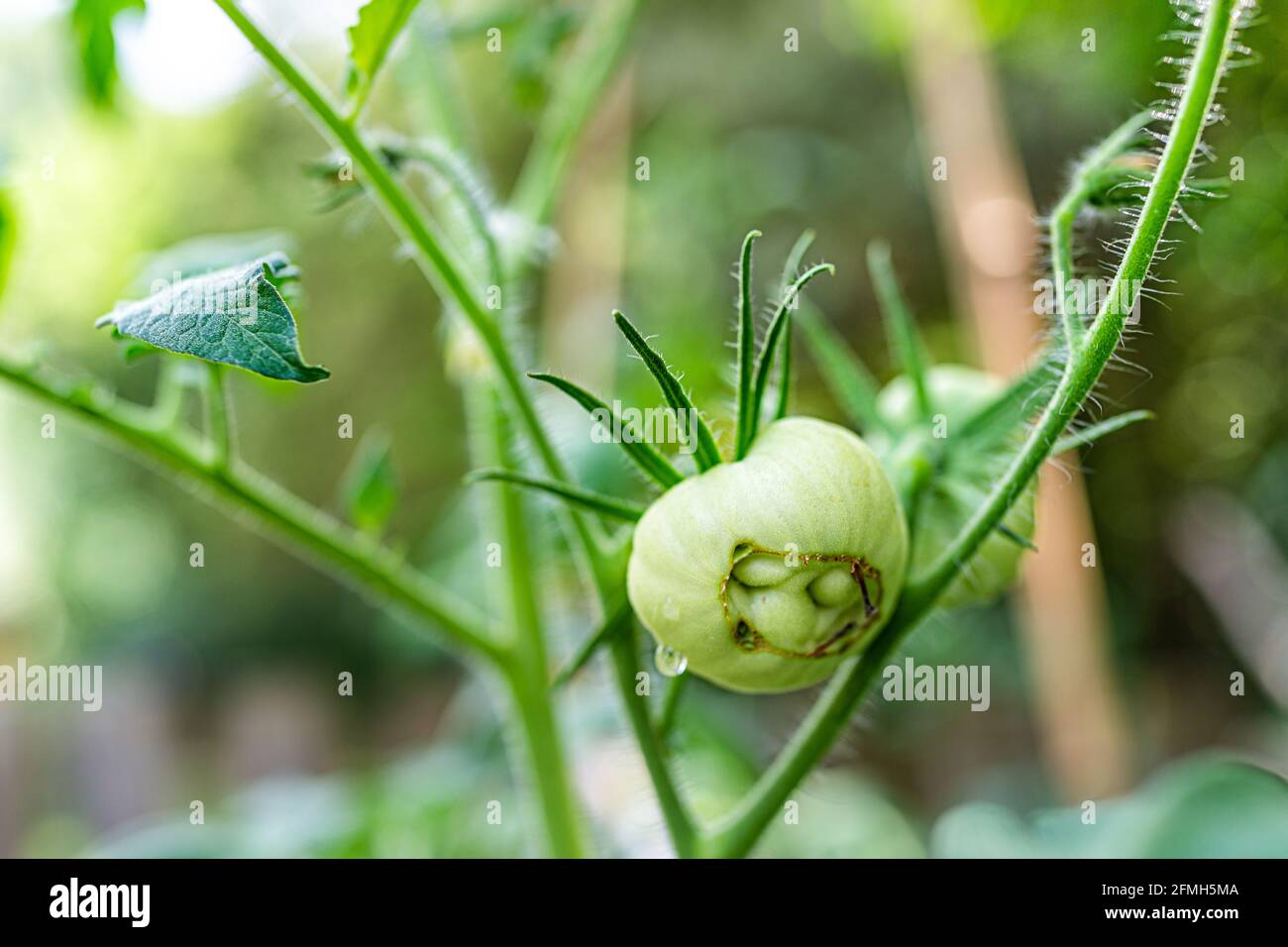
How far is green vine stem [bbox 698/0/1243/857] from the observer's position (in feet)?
1.19

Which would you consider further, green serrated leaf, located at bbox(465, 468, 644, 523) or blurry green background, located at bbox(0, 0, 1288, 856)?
blurry green background, located at bbox(0, 0, 1288, 856)

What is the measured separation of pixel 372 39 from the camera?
45 centimetres

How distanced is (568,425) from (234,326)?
51 cm

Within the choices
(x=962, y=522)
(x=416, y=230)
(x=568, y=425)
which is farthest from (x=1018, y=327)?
(x=416, y=230)

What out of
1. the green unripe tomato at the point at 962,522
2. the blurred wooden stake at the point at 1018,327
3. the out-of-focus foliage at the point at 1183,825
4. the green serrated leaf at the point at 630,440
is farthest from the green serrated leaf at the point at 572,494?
the blurred wooden stake at the point at 1018,327

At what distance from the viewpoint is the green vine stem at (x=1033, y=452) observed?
362 mm

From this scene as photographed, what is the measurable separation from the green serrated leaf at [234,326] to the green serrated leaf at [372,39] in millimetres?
111

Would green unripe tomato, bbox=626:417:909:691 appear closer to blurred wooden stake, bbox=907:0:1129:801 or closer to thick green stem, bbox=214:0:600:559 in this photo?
thick green stem, bbox=214:0:600:559

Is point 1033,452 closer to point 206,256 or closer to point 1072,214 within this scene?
point 1072,214

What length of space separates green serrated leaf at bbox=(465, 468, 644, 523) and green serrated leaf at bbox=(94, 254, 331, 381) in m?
0.06

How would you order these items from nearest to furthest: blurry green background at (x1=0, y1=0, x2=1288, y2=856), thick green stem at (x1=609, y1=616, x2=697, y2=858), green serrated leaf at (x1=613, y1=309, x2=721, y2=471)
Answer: green serrated leaf at (x1=613, y1=309, x2=721, y2=471), thick green stem at (x1=609, y1=616, x2=697, y2=858), blurry green background at (x1=0, y1=0, x2=1288, y2=856)

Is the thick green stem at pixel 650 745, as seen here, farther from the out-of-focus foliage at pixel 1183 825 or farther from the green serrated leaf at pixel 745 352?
the out-of-focus foliage at pixel 1183 825

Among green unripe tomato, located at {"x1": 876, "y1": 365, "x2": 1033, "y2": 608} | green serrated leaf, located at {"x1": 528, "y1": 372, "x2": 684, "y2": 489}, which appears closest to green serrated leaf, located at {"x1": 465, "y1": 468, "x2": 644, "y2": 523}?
green serrated leaf, located at {"x1": 528, "y1": 372, "x2": 684, "y2": 489}

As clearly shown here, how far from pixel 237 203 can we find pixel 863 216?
6.75 ft
